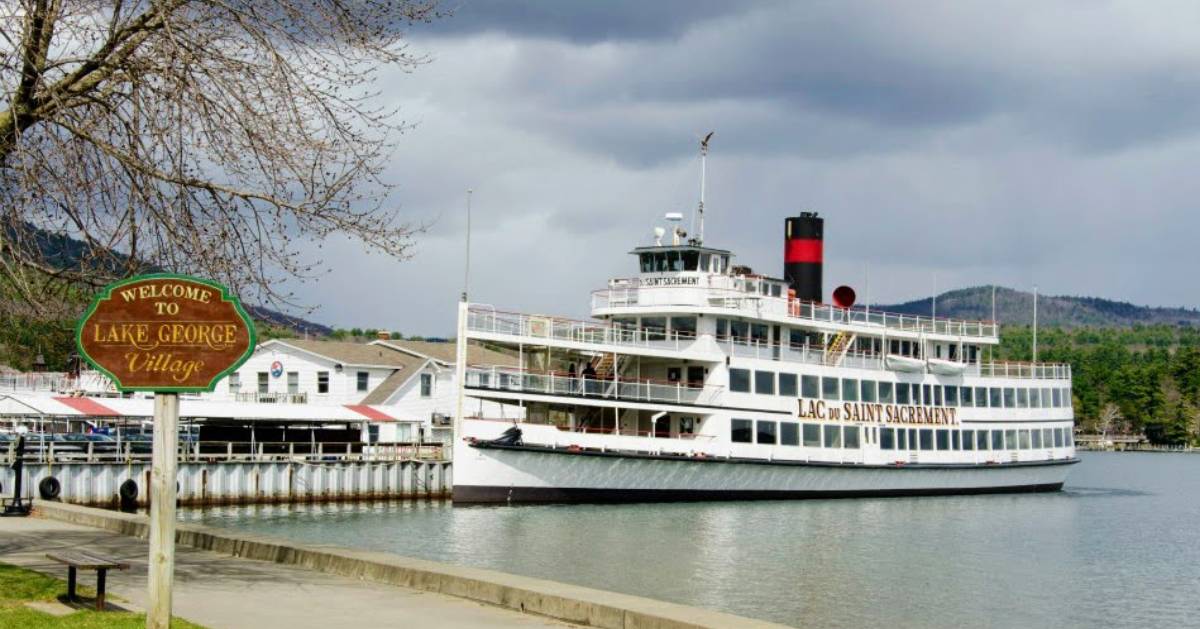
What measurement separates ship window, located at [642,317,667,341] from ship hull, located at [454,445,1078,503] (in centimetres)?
447

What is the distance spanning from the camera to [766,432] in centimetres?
4716

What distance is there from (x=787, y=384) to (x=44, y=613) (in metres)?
35.8

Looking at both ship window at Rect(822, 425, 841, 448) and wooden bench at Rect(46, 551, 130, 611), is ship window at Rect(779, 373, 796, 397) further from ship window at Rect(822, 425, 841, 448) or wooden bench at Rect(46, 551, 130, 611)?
wooden bench at Rect(46, 551, 130, 611)

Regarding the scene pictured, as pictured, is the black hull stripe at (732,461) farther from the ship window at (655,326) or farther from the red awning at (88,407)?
the red awning at (88,407)

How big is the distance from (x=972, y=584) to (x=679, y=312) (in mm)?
18550

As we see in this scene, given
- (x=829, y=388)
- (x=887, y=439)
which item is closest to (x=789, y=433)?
(x=829, y=388)

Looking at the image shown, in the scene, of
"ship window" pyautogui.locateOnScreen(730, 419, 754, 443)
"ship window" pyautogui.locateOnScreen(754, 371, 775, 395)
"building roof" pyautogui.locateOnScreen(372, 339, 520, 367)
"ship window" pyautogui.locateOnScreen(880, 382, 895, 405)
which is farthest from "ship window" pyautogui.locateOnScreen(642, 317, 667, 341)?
"building roof" pyautogui.locateOnScreen(372, 339, 520, 367)

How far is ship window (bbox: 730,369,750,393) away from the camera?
46.2 metres

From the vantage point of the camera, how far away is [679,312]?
46.2 m

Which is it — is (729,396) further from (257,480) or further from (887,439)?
(257,480)

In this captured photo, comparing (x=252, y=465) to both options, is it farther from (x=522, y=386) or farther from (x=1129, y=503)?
(x=1129, y=503)

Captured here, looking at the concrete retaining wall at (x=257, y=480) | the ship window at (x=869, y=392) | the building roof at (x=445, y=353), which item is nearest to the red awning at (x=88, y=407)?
the concrete retaining wall at (x=257, y=480)

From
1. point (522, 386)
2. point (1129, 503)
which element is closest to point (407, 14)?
point (522, 386)

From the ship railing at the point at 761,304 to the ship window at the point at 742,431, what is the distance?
3.49m
